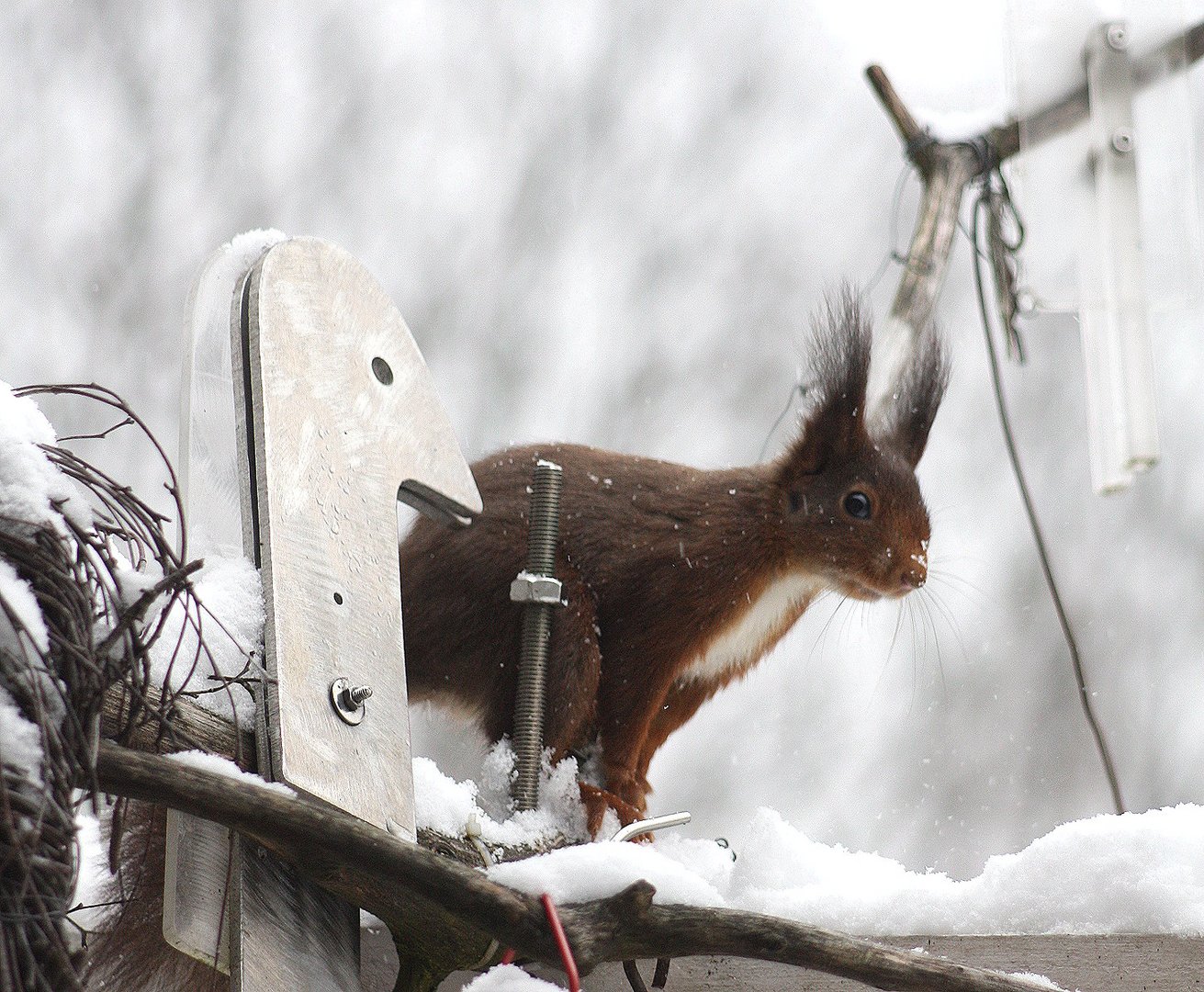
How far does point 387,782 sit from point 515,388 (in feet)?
5.14

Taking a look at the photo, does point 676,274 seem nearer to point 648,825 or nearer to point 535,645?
point 535,645

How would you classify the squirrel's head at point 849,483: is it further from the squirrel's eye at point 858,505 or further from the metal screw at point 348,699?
the metal screw at point 348,699

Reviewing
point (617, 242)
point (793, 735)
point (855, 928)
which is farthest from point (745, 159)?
point (855, 928)

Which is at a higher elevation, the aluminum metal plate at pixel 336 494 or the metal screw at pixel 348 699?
the aluminum metal plate at pixel 336 494

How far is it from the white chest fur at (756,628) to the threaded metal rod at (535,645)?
17 centimetres

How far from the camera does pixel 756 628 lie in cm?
126

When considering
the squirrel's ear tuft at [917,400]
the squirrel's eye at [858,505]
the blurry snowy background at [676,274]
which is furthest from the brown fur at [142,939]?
the blurry snowy background at [676,274]

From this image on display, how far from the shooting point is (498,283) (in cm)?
261

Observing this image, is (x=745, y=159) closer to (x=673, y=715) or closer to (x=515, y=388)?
A: (x=515, y=388)

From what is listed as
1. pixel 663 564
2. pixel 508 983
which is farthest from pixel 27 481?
pixel 663 564

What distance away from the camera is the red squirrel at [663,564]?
1.17m

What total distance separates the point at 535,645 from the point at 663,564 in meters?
0.15

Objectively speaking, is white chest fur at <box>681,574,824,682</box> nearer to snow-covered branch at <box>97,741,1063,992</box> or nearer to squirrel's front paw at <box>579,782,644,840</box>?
squirrel's front paw at <box>579,782,644,840</box>

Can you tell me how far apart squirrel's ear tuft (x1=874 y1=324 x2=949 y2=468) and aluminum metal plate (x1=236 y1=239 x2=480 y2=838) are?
435mm
